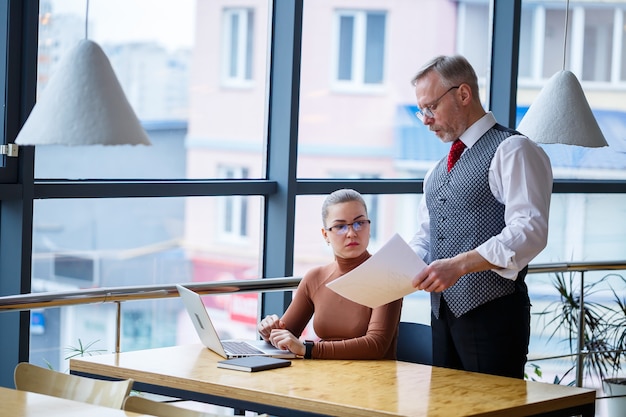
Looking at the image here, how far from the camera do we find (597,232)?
20.7 ft

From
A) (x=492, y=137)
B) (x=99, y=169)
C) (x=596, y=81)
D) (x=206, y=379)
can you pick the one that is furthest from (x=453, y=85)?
(x=596, y=81)

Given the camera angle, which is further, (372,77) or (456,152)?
(372,77)

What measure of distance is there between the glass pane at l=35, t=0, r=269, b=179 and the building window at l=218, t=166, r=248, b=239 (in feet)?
0.18

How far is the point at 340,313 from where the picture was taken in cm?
322

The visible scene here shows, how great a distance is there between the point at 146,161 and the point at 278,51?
2.80 ft

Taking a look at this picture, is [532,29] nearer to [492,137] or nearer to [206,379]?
[492,137]

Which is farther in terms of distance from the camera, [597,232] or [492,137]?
[597,232]

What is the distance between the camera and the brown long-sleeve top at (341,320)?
10.2 ft

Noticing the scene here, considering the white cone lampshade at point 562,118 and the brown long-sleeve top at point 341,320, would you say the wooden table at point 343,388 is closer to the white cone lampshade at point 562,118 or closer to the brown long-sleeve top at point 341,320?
the brown long-sleeve top at point 341,320

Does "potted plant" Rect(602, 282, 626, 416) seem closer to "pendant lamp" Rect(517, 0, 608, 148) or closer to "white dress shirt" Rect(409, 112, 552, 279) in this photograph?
"pendant lamp" Rect(517, 0, 608, 148)

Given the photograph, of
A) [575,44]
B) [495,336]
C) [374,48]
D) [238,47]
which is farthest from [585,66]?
[495,336]

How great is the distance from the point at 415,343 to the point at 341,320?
0.31 meters

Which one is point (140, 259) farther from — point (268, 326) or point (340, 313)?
point (340, 313)

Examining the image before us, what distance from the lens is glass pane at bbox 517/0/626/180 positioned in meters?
5.92
